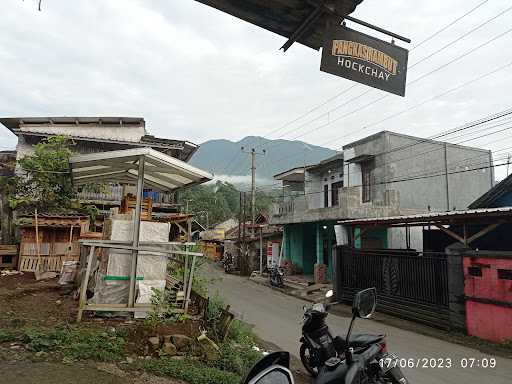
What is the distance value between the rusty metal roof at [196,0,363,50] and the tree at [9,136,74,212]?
539 inches

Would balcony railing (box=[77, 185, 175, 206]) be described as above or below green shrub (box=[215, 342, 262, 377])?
above

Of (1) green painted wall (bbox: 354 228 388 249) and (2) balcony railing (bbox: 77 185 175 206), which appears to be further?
(2) balcony railing (bbox: 77 185 175 206)

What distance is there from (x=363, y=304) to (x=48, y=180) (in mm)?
15094

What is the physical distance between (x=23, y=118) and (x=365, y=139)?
19629 millimetres

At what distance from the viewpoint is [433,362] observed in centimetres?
655

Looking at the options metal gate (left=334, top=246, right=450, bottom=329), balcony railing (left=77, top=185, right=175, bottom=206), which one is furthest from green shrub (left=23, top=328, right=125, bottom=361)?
balcony railing (left=77, top=185, right=175, bottom=206)

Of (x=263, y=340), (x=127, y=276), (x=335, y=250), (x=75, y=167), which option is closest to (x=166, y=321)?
(x=127, y=276)

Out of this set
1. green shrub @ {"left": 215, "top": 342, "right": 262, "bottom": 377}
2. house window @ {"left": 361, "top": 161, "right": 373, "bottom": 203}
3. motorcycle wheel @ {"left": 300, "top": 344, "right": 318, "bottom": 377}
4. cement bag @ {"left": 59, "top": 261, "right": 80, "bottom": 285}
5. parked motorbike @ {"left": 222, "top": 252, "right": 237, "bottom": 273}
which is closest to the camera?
green shrub @ {"left": 215, "top": 342, "right": 262, "bottom": 377}

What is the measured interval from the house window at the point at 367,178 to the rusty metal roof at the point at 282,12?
1615 cm

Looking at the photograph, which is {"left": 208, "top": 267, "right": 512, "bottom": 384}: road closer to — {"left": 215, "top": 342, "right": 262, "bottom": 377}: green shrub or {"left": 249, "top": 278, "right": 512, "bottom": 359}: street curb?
{"left": 249, "top": 278, "right": 512, "bottom": 359}: street curb

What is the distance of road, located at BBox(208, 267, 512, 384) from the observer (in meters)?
5.85

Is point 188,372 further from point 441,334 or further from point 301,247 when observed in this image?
point 301,247

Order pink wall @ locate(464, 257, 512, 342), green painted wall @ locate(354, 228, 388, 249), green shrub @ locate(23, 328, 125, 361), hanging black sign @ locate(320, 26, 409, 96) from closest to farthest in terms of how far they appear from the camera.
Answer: hanging black sign @ locate(320, 26, 409, 96) → green shrub @ locate(23, 328, 125, 361) → pink wall @ locate(464, 257, 512, 342) → green painted wall @ locate(354, 228, 388, 249)

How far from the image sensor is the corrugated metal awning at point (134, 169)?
6.36 metres
